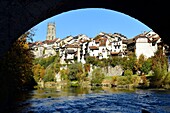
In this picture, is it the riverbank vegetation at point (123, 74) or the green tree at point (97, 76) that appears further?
the green tree at point (97, 76)

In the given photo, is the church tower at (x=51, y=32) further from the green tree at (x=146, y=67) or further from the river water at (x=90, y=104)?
the river water at (x=90, y=104)

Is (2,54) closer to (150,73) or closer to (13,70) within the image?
(13,70)

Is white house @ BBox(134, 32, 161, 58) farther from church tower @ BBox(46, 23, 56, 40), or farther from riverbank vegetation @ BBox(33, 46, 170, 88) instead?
church tower @ BBox(46, 23, 56, 40)

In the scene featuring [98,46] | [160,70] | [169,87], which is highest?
[98,46]

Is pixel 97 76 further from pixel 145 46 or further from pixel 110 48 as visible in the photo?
pixel 110 48

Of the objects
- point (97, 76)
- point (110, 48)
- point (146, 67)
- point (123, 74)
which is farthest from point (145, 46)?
point (97, 76)

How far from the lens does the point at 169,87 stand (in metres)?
44.6

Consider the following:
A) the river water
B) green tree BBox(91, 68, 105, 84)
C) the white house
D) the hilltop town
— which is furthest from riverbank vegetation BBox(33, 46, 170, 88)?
the river water

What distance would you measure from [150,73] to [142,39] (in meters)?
14.2

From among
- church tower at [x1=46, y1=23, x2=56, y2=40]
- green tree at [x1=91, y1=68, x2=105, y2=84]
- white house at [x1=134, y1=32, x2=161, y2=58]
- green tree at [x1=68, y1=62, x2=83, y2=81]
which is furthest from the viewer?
church tower at [x1=46, y1=23, x2=56, y2=40]

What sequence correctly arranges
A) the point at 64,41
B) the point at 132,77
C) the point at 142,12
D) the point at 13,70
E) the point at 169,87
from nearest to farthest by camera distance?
the point at 142,12
the point at 13,70
the point at 169,87
the point at 132,77
the point at 64,41

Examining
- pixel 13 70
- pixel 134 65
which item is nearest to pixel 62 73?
A: pixel 134 65

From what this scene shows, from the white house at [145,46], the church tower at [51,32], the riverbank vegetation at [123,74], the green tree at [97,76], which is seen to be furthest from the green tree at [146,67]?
the church tower at [51,32]

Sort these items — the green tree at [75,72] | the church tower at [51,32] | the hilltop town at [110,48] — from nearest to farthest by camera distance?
the green tree at [75,72], the hilltop town at [110,48], the church tower at [51,32]
